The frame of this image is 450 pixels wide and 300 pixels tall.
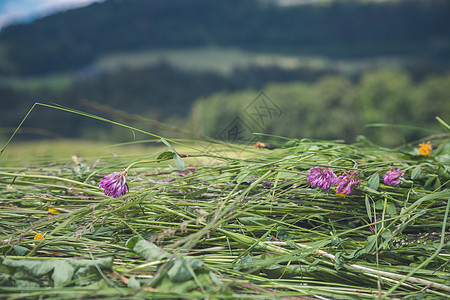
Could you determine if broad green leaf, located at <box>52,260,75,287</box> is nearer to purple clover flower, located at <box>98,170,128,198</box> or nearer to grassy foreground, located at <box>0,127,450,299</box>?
grassy foreground, located at <box>0,127,450,299</box>

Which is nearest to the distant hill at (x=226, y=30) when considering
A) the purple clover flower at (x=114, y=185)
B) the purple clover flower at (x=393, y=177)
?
the purple clover flower at (x=393, y=177)

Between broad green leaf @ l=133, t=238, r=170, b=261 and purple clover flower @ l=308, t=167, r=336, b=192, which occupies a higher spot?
purple clover flower @ l=308, t=167, r=336, b=192

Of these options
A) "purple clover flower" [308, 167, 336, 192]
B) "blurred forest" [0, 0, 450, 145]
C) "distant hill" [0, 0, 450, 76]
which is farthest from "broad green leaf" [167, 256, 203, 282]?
"distant hill" [0, 0, 450, 76]

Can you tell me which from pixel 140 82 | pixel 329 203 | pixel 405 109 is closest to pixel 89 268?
Result: pixel 329 203

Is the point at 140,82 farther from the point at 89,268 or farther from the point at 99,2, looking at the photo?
the point at 89,268

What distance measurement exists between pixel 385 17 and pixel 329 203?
30044mm

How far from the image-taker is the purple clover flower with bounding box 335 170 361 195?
19.9 inches

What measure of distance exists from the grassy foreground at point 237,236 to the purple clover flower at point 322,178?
0.05 ft

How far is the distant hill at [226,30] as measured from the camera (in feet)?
79.8

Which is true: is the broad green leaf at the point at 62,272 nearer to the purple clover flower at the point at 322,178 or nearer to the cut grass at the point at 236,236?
the cut grass at the point at 236,236

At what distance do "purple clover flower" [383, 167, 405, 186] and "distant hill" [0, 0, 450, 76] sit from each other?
25.8m

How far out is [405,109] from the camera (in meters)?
12.9

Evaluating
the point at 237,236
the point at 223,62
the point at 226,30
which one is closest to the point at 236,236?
→ the point at 237,236

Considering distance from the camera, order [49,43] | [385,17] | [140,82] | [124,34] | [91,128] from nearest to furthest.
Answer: [91,128]
[140,82]
[385,17]
[49,43]
[124,34]
